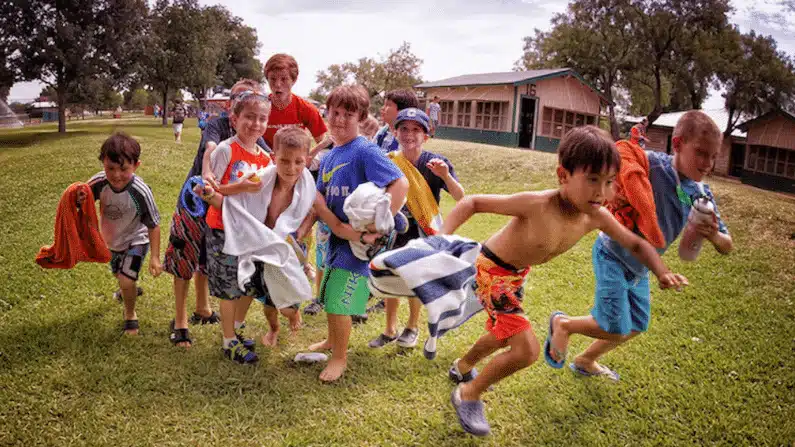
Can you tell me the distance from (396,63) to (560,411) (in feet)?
165

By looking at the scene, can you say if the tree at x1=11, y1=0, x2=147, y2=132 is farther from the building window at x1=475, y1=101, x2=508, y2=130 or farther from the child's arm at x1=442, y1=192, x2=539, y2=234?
the child's arm at x1=442, y1=192, x2=539, y2=234

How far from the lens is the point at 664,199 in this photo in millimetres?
3664

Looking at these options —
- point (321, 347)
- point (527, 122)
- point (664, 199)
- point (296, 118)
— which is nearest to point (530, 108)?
point (527, 122)

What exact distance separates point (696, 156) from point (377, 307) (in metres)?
3.27

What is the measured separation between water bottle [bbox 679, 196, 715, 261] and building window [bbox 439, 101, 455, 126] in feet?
89.7

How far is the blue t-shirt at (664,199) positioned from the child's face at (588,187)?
0.78 meters

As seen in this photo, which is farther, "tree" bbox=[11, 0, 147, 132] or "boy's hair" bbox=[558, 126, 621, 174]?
"tree" bbox=[11, 0, 147, 132]

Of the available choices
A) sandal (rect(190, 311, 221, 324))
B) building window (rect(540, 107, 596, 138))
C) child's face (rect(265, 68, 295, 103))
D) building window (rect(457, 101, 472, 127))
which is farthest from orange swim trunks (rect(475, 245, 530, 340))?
building window (rect(457, 101, 472, 127))

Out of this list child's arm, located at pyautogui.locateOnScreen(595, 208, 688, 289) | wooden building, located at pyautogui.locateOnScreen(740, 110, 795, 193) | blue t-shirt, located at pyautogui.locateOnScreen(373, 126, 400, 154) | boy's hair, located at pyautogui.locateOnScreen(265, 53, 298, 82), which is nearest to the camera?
child's arm, located at pyautogui.locateOnScreen(595, 208, 688, 289)

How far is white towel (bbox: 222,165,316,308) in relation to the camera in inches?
138

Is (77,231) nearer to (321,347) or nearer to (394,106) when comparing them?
(321,347)

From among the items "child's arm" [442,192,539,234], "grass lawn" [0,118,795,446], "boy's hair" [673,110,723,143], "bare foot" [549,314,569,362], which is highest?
"boy's hair" [673,110,723,143]

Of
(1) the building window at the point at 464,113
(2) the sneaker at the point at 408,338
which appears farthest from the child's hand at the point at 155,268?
(1) the building window at the point at 464,113

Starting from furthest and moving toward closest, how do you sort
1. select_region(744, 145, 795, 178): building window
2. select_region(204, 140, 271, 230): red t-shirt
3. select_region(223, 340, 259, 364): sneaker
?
1. select_region(744, 145, 795, 178): building window
2. select_region(223, 340, 259, 364): sneaker
3. select_region(204, 140, 271, 230): red t-shirt
